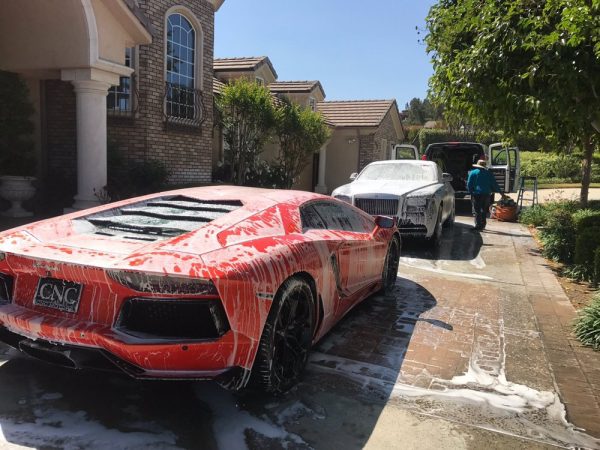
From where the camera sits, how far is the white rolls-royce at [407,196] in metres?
8.57

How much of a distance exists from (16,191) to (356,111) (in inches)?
761

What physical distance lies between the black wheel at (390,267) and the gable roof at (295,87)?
1633cm

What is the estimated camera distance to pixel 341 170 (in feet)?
78.5

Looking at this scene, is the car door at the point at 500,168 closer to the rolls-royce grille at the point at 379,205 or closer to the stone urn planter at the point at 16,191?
the rolls-royce grille at the point at 379,205

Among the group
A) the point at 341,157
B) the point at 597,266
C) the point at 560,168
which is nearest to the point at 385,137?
the point at 341,157

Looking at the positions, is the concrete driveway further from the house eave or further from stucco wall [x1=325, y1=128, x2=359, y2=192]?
stucco wall [x1=325, y1=128, x2=359, y2=192]

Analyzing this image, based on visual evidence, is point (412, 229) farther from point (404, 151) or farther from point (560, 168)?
point (560, 168)

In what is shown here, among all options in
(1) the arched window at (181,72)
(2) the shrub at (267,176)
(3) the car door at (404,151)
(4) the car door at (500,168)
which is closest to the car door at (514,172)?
(4) the car door at (500,168)

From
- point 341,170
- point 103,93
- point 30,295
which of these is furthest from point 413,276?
point 341,170

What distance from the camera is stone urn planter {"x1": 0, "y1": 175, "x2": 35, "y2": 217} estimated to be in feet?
27.1

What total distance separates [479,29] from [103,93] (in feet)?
20.5

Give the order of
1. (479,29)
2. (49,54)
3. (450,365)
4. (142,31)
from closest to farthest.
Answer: (450,365)
(479,29)
(49,54)
(142,31)

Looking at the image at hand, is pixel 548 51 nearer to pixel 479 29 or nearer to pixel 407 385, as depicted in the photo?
pixel 479 29

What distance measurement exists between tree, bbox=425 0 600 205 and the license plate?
512 centimetres
